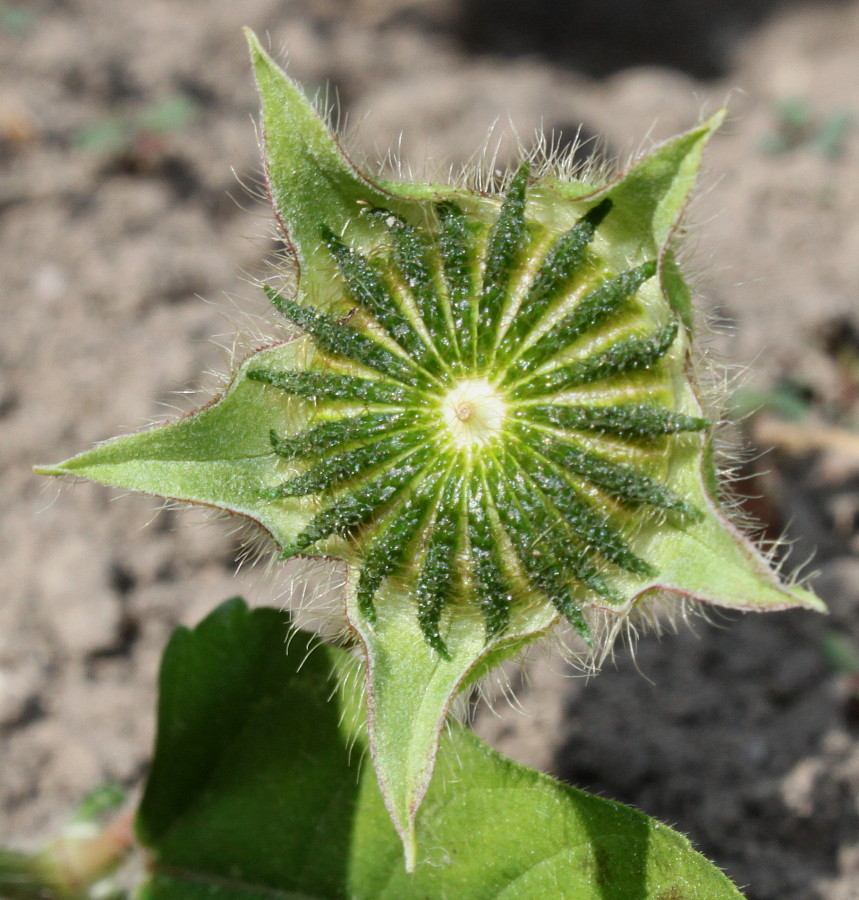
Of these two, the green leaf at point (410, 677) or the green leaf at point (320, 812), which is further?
the green leaf at point (320, 812)

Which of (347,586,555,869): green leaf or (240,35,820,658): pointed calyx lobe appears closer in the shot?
(347,586,555,869): green leaf

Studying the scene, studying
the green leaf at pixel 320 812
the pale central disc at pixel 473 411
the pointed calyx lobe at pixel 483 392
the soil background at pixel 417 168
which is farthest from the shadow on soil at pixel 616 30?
the green leaf at pixel 320 812

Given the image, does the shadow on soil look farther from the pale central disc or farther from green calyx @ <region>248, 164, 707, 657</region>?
the pale central disc

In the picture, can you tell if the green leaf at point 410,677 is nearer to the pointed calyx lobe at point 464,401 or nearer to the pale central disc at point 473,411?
the pointed calyx lobe at point 464,401

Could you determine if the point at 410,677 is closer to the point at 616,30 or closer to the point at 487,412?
the point at 487,412

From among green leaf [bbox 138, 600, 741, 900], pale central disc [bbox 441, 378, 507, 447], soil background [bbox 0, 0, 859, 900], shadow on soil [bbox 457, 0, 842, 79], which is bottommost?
green leaf [bbox 138, 600, 741, 900]

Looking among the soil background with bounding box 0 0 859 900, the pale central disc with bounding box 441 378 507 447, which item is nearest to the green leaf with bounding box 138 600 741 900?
the soil background with bounding box 0 0 859 900
